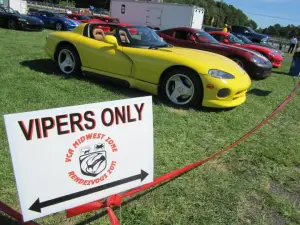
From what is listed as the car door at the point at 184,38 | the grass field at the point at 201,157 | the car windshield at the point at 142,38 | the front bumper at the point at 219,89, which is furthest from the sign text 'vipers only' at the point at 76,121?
the car door at the point at 184,38

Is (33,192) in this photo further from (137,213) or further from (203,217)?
(203,217)

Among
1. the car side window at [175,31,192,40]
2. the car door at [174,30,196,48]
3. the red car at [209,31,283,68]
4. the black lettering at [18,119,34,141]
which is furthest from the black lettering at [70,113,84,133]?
the red car at [209,31,283,68]

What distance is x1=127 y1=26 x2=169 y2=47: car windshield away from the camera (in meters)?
5.33

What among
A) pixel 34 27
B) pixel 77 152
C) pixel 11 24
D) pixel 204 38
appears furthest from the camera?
pixel 34 27

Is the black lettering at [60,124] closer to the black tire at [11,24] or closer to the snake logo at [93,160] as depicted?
the snake logo at [93,160]

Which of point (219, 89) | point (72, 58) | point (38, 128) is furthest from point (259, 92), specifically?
point (38, 128)

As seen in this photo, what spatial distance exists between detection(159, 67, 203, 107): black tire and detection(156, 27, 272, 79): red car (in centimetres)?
406

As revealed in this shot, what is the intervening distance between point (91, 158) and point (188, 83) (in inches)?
127

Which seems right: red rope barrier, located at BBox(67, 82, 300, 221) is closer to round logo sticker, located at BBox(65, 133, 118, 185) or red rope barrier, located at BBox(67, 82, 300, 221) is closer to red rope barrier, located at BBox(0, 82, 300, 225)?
red rope barrier, located at BBox(0, 82, 300, 225)

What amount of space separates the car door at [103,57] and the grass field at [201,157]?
350mm

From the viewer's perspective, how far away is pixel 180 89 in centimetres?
482

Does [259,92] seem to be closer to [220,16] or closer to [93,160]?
[93,160]

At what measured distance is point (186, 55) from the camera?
496 centimetres

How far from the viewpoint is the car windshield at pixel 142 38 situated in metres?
5.33
